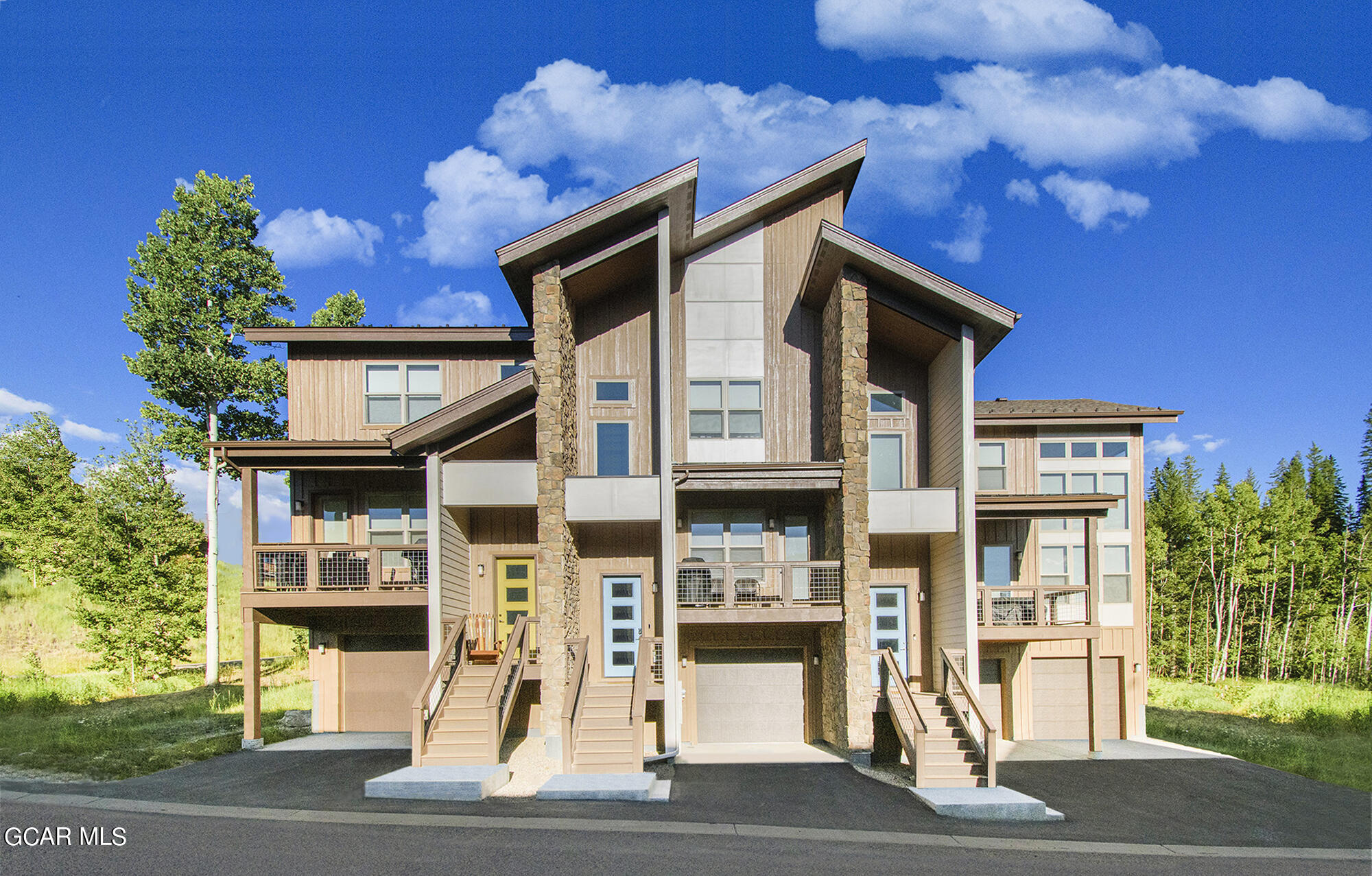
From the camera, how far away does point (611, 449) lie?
1709 centimetres

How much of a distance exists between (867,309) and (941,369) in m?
2.09

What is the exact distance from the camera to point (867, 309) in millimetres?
16281

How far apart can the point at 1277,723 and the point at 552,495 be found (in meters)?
18.8

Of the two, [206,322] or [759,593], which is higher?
[206,322]

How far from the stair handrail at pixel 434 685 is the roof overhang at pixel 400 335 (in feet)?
18.7

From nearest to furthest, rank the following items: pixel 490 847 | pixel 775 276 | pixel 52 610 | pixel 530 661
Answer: pixel 490 847, pixel 530 661, pixel 775 276, pixel 52 610

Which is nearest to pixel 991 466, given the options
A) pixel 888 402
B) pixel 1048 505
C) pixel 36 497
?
pixel 1048 505

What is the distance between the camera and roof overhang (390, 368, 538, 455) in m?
14.8

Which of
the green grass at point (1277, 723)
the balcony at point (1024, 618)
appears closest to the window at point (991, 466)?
the balcony at point (1024, 618)

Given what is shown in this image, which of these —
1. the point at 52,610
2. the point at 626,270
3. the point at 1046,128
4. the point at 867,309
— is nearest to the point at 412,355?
the point at 626,270

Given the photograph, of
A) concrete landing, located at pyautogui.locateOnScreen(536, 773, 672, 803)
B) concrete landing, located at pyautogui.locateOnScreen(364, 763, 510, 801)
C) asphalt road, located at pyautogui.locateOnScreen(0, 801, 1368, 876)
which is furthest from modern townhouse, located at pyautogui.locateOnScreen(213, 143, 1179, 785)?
asphalt road, located at pyautogui.locateOnScreen(0, 801, 1368, 876)

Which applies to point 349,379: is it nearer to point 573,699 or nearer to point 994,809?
point 573,699

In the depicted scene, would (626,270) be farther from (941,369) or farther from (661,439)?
(941,369)

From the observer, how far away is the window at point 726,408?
56.8 ft
